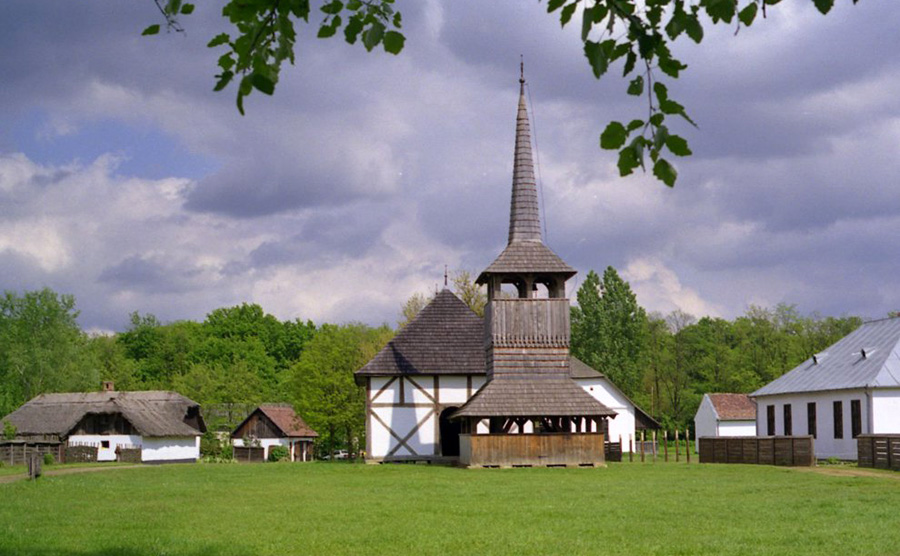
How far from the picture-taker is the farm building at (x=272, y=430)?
76.4m

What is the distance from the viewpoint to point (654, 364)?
293 feet

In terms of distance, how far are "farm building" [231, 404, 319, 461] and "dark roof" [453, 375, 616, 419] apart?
134 feet

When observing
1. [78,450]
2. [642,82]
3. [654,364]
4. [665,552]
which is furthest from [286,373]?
[642,82]

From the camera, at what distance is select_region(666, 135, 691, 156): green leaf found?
5.29 metres

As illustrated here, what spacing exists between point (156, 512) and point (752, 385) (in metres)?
68.6

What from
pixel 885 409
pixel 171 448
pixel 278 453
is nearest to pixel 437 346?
A: pixel 885 409

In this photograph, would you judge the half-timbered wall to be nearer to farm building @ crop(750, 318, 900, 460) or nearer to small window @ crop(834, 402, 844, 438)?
farm building @ crop(750, 318, 900, 460)

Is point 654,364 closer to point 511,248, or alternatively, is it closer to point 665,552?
point 511,248

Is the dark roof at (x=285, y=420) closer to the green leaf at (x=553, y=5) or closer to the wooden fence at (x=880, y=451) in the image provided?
the wooden fence at (x=880, y=451)

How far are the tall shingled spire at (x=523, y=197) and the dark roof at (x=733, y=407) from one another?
34.1 metres

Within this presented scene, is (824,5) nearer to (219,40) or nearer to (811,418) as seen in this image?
(219,40)

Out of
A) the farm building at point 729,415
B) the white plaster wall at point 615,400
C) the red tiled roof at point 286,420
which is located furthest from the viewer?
the red tiled roof at point 286,420

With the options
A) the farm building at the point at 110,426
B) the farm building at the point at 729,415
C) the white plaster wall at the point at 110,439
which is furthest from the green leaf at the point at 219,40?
the farm building at the point at 729,415

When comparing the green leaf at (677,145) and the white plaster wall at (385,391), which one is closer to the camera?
the green leaf at (677,145)
